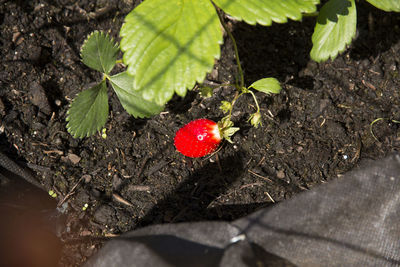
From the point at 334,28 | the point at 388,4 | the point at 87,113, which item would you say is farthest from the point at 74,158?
the point at 388,4

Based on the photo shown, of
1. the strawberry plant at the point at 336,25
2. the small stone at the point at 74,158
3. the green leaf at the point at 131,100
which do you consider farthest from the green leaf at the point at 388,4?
the small stone at the point at 74,158

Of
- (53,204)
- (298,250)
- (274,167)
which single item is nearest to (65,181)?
(53,204)

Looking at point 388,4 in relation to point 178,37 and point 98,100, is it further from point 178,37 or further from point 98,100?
point 98,100

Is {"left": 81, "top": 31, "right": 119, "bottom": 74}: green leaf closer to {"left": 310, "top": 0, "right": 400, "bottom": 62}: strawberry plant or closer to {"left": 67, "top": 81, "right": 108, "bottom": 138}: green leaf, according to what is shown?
{"left": 67, "top": 81, "right": 108, "bottom": 138}: green leaf

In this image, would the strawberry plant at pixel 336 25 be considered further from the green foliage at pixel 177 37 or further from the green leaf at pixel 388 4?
the green foliage at pixel 177 37

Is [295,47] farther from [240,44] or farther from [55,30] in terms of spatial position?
[55,30]

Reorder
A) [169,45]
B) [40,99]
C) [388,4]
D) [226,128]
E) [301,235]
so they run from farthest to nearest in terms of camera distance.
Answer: [40,99] < [226,128] < [388,4] < [169,45] < [301,235]
